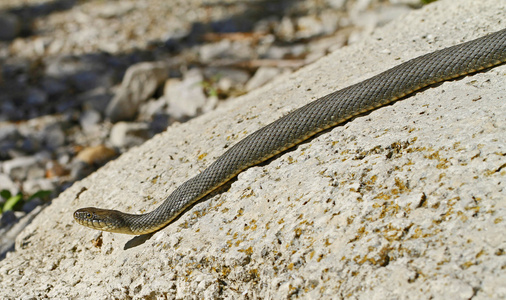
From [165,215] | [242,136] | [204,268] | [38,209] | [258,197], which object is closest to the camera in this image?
[204,268]

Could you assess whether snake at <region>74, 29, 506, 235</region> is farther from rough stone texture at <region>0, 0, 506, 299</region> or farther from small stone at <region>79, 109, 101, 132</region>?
small stone at <region>79, 109, 101, 132</region>

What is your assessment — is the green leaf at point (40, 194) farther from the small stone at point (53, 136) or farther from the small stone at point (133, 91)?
the small stone at point (133, 91)

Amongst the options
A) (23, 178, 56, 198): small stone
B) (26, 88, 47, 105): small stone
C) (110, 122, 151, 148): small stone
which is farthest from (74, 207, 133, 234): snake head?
(26, 88, 47, 105): small stone

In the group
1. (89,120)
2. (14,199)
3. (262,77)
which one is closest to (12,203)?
(14,199)

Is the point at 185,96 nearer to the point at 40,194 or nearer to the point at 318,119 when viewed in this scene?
the point at 40,194

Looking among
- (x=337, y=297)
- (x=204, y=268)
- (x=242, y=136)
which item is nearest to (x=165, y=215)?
(x=204, y=268)

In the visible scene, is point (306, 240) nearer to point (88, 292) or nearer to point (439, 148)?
point (439, 148)
